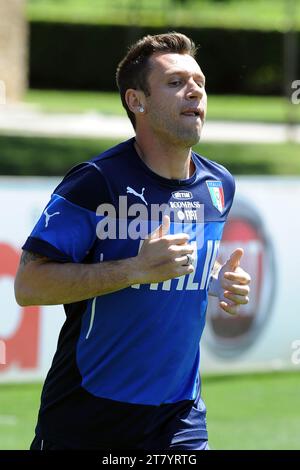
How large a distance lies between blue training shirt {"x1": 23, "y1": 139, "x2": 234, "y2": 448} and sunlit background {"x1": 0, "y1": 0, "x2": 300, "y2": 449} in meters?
3.68

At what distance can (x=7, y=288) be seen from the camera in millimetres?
9539

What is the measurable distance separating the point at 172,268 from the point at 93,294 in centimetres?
31

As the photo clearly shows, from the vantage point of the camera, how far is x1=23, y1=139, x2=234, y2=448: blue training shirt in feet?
14.8

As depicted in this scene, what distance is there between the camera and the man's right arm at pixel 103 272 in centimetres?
435

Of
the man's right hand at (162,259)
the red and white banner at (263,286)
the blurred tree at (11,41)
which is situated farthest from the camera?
the blurred tree at (11,41)

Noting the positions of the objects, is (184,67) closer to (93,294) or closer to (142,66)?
(142,66)

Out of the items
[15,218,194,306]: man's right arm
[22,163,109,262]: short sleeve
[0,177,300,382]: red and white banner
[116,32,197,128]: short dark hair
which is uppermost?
[116,32,197,128]: short dark hair

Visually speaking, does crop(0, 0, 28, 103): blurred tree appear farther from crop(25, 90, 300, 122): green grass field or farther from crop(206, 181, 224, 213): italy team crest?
crop(206, 181, 224, 213): italy team crest

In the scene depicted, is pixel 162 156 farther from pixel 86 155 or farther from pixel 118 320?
pixel 86 155

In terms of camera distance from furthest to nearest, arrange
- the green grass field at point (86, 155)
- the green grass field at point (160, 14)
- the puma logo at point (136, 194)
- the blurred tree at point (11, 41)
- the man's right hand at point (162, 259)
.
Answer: the green grass field at point (160, 14) → the blurred tree at point (11, 41) → the green grass field at point (86, 155) → the puma logo at point (136, 194) → the man's right hand at point (162, 259)

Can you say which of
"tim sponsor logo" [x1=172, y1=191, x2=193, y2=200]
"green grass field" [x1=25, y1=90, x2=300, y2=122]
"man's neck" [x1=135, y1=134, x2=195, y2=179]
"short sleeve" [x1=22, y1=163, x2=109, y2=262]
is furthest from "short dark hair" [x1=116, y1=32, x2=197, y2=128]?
"green grass field" [x1=25, y1=90, x2=300, y2=122]

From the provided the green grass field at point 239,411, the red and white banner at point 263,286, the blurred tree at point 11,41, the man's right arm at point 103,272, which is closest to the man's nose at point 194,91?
the man's right arm at point 103,272

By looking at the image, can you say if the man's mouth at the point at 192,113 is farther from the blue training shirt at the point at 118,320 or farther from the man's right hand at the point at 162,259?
the man's right hand at the point at 162,259

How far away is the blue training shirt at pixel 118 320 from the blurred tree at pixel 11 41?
20193mm
